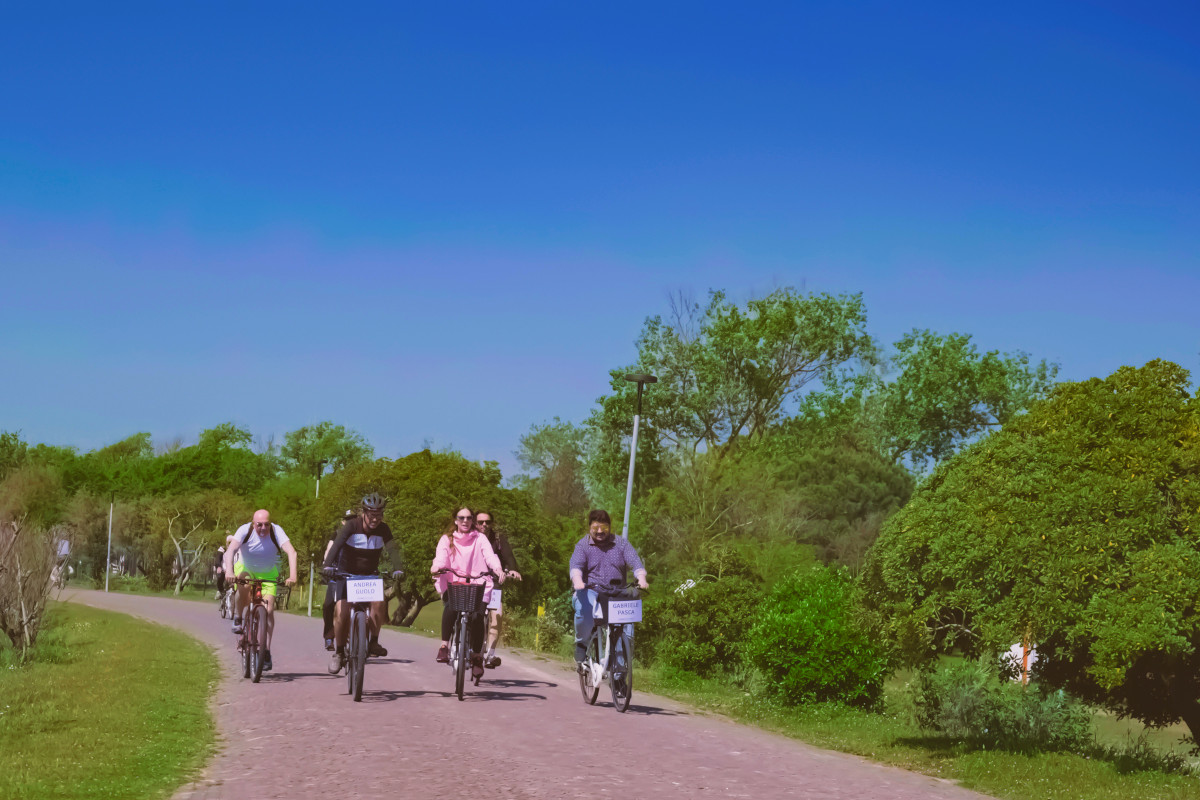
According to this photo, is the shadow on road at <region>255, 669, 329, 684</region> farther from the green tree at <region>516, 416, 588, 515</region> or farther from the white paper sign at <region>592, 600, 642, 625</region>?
the green tree at <region>516, 416, 588, 515</region>

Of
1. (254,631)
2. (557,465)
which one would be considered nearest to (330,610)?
(254,631)

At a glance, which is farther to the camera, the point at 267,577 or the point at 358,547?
the point at 267,577

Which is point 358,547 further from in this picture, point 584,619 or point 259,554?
point 584,619

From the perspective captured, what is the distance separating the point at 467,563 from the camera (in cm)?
1345

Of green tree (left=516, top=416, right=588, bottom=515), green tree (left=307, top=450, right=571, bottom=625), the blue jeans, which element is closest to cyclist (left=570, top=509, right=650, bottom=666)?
the blue jeans

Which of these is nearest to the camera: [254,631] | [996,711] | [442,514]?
[254,631]

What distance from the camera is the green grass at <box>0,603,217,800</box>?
831cm

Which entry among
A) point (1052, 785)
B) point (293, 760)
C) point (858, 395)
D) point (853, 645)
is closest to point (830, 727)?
point (853, 645)

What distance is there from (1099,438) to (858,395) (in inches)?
1990

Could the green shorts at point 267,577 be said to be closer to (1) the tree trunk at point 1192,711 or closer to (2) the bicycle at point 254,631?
(2) the bicycle at point 254,631

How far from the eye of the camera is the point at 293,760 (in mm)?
9133

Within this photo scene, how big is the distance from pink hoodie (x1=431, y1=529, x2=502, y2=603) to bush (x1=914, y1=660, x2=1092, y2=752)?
5.35 metres

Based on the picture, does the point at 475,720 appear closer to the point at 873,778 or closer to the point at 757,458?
the point at 873,778

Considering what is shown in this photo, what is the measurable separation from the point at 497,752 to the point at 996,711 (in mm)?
7436
